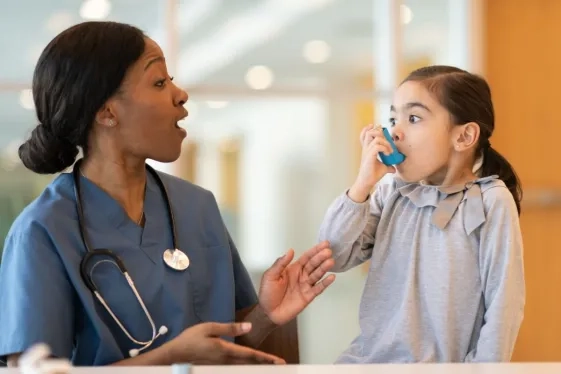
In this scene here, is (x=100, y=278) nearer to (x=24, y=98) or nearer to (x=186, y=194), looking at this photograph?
(x=186, y=194)

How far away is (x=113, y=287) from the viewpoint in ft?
5.55

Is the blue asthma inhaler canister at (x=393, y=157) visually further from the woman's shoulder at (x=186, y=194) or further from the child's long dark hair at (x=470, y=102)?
the woman's shoulder at (x=186, y=194)

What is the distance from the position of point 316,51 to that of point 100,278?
2218 millimetres

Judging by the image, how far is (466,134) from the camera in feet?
5.97

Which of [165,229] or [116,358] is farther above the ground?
[165,229]

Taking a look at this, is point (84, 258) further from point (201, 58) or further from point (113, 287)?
point (201, 58)

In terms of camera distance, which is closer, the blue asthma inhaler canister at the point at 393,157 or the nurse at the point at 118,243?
the nurse at the point at 118,243

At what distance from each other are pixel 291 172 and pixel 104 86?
6.47 feet

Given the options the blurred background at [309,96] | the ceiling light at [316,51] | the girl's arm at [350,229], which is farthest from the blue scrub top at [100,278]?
the ceiling light at [316,51]

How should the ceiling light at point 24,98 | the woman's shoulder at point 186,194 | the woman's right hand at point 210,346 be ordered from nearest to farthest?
the woman's right hand at point 210,346 → the woman's shoulder at point 186,194 → the ceiling light at point 24,98

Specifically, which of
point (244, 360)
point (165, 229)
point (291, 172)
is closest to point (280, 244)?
point (291, 172)

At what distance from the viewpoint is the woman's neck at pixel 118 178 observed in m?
1.81

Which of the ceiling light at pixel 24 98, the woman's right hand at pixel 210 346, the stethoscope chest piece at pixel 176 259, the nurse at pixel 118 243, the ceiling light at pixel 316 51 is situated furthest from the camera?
the ceiling light at pixel 316 51

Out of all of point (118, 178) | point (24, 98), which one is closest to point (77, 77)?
point (118, 178)
